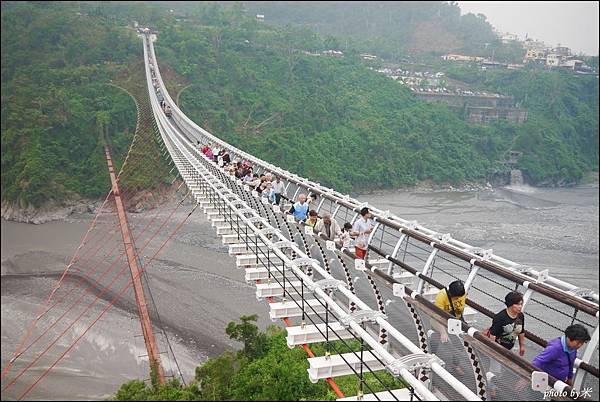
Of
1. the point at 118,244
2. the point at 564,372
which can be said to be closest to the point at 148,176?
the point at 118,244

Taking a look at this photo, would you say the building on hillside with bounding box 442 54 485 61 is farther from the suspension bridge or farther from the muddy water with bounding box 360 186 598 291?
the suspension bridge

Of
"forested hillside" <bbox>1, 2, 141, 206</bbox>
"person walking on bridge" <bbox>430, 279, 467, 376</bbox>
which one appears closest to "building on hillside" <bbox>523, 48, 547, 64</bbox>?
"forested hillside" <bbox>1, 2, 141, 206</bbox>

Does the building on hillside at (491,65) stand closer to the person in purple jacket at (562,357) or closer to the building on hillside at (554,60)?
the building on hillside at (554,60)

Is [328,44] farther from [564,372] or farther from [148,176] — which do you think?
[564,372]

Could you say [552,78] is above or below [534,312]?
above

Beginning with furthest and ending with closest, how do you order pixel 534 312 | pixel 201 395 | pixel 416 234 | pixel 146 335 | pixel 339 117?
1. pixel 339 117
2. pixel 534 312
3. pixel 146 335
4. pixel 201 395
5. pixel 416 234

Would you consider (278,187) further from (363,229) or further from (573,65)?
(573,65)
